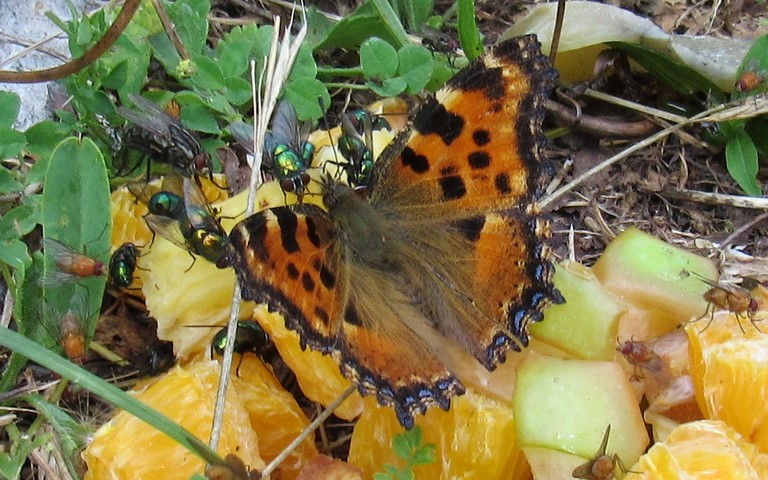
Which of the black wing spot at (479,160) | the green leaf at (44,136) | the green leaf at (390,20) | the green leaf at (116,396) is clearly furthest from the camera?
the green leaf at (390,20)

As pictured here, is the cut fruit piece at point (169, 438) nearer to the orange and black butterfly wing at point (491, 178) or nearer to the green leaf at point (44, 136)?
the orange and black butterfly wing at point (491, 178)

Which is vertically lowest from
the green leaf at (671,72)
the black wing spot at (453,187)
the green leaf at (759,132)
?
the green leaf at (759,132)

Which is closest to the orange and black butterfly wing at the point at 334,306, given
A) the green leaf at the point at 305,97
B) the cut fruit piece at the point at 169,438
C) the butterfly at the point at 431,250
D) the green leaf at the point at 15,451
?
the butterfly at the point at 431,250

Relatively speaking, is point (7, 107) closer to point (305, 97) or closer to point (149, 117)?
point (149, 117)

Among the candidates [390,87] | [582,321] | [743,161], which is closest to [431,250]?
[582,321]

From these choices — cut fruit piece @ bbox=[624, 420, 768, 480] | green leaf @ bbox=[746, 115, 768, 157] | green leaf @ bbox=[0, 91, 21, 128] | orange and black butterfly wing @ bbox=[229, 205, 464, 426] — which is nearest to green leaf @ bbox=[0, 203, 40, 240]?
green leaf @ bbox=[0, 91, 21, 128]

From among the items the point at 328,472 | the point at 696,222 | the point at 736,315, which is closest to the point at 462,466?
the point at 328,472
